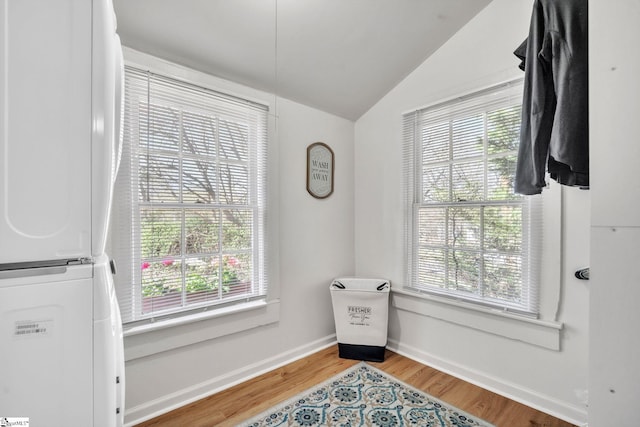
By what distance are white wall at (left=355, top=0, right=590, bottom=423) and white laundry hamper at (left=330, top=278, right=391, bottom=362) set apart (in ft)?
0.80

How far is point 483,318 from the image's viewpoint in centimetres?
195

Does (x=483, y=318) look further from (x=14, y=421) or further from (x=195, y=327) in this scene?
(x=14, y=421)

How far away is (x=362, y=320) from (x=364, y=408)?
688 mm

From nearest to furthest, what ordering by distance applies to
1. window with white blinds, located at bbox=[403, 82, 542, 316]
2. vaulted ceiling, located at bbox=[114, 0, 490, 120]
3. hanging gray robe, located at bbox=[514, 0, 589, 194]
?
1. hanging gray robe, located at bbox=[514, 0, 589, 194]
2. vaulted ceiling, located at bbox=[114, 0, 490, 120]
3. window with white blinds, located at bbox=[403, 82, 542, 316]

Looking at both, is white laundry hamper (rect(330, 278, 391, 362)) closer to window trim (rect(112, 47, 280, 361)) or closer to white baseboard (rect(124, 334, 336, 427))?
white baseboard (rect(124, 334, 336, 427))

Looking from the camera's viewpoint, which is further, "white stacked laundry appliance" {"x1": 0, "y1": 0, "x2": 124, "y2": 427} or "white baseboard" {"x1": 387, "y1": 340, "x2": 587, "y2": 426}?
"white baseboard" {"x1": 387, "y1": 340, "x2": 587, "y2": 426}

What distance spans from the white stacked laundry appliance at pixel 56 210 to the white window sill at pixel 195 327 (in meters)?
1.04

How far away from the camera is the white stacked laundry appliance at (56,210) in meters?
0.62

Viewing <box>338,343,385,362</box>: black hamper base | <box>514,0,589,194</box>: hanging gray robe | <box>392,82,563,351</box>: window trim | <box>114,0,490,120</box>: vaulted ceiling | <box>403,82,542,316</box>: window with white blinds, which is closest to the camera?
<box>514,0,589,194</box>: hanging gray robe

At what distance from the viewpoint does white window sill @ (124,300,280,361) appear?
5.30 ft

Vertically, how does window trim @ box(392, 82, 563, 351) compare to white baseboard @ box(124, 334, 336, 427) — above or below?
above

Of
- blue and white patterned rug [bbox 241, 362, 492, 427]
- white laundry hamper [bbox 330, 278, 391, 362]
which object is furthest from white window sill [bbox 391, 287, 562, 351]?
blue and white patterned rug [bbox 241, 362, 492, 427]

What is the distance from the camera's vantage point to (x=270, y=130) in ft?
7.27

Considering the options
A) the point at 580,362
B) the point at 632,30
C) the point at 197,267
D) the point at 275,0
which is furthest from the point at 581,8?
the point at 197,267
